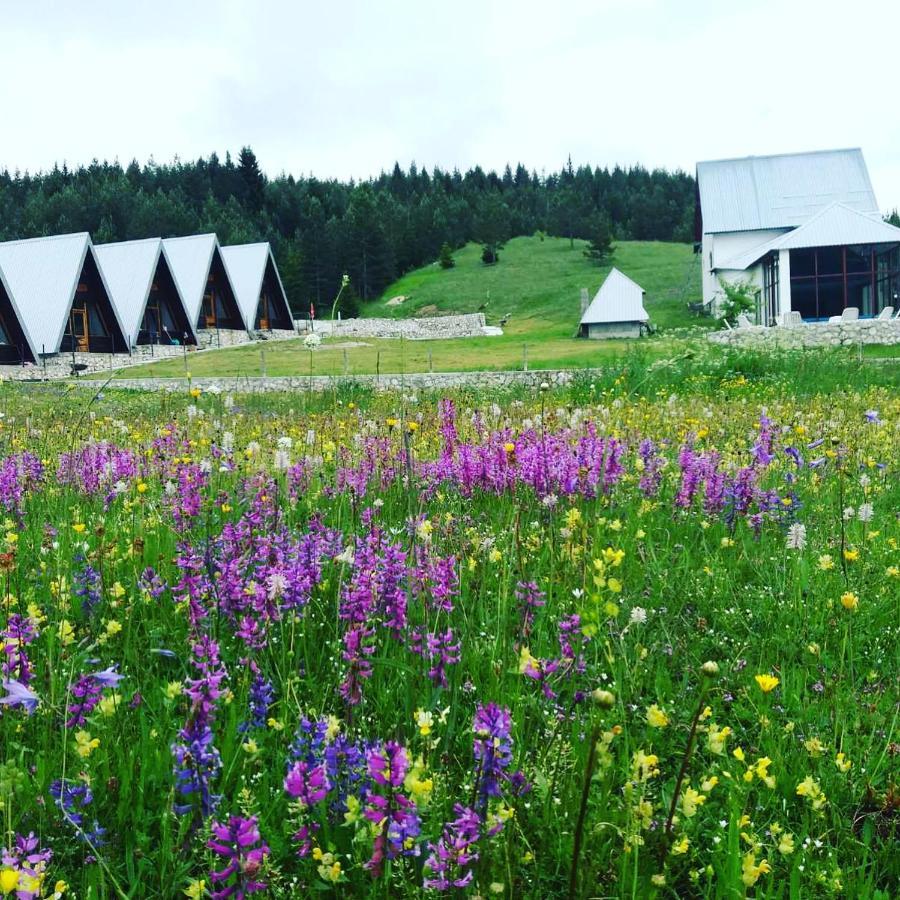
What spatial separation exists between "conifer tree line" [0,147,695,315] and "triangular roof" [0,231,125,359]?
33.5m

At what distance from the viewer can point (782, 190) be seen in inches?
2041

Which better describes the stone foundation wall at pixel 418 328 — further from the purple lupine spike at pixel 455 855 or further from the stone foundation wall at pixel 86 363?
the purple lupine spike at pixel 455 855

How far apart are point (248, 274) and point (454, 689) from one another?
5593cm

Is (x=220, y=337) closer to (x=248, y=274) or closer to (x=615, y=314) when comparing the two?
(x=248, y=274)

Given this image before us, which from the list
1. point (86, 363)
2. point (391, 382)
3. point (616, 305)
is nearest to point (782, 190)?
point (616, 305)

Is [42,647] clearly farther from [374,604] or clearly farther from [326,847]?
[326,847]

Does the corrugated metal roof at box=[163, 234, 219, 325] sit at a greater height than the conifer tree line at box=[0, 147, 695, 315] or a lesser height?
lesser

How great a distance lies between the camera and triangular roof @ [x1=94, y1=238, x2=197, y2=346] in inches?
1672

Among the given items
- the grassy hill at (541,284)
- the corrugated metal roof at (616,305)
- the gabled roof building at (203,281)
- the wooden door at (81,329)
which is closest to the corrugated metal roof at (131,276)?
the gabled roof building at (203,281)

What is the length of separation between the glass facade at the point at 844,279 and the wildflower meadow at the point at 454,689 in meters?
41.6

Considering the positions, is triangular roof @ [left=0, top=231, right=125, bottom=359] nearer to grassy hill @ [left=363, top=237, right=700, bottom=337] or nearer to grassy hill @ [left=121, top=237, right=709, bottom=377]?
grassy hill @ [left=121, top=237, right=709, bottom=377]

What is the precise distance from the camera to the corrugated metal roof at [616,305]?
4550 cm

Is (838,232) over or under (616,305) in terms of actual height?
over

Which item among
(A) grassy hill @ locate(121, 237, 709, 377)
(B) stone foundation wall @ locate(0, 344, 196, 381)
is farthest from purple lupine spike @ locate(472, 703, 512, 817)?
(B) stone foundation wall @ locate(0, 344, 196, 381)
